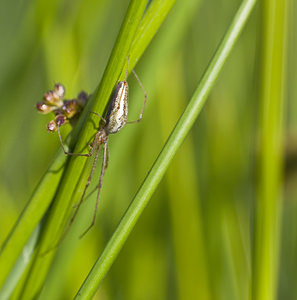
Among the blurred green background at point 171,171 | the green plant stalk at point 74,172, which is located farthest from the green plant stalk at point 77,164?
the blurred green background at point 171,171

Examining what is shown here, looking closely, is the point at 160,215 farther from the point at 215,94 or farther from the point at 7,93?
the point at 7,93

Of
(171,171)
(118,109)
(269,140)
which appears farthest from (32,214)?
(171,171)

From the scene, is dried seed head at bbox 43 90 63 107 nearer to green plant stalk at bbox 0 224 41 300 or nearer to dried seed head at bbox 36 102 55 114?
dried seed head at bbox 36 102 55 114

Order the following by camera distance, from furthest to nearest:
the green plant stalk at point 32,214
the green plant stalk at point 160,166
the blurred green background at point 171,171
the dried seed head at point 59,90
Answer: the blurred green background at point 171,171
the dried seed head at point 59,90
the green plant stalk at point 32,214
the green plant stalk at point 160,166

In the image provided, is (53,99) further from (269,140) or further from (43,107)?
(269,140)

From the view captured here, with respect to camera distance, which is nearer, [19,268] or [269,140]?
[19,268]

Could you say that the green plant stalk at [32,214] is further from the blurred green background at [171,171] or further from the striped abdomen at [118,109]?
the blurred green background at [171,171]
